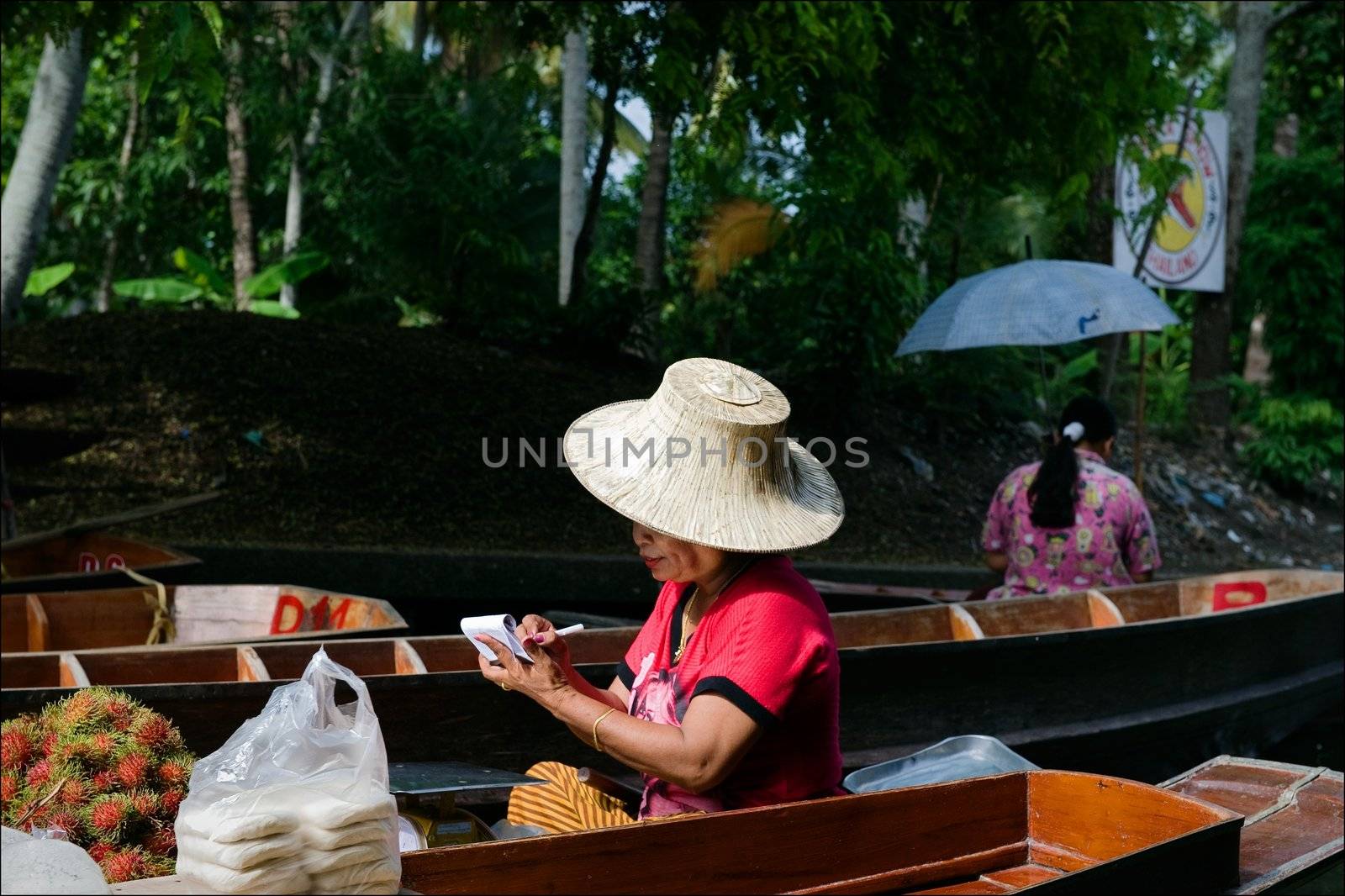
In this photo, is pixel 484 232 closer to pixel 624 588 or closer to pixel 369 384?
Result: pixel 369 384

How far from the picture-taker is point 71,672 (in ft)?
14.2

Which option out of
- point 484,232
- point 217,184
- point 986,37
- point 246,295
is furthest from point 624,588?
point 217,184

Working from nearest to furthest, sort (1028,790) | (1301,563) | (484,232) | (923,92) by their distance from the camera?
(1028,790) < (923,92) < (1301,563) < (484,232)

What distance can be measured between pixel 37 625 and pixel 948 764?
3970 mm

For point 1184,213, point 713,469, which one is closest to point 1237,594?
point 713,469

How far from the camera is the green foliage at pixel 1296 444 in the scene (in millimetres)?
15055

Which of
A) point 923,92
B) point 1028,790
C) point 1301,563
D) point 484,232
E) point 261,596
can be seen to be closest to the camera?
point 1028,790

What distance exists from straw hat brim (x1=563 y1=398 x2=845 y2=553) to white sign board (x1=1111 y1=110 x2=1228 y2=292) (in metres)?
12.0

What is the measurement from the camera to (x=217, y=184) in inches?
667

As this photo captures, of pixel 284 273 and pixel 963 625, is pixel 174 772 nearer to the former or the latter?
pixel 963 625

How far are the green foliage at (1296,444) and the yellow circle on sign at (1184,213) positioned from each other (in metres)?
2.42

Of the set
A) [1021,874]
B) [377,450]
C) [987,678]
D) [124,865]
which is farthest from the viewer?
[377,450]

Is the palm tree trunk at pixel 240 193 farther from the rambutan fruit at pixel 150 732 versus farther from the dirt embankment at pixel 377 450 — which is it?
the rambutan fruit at pixel 150 732

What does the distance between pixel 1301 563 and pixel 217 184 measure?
44.1 ft
